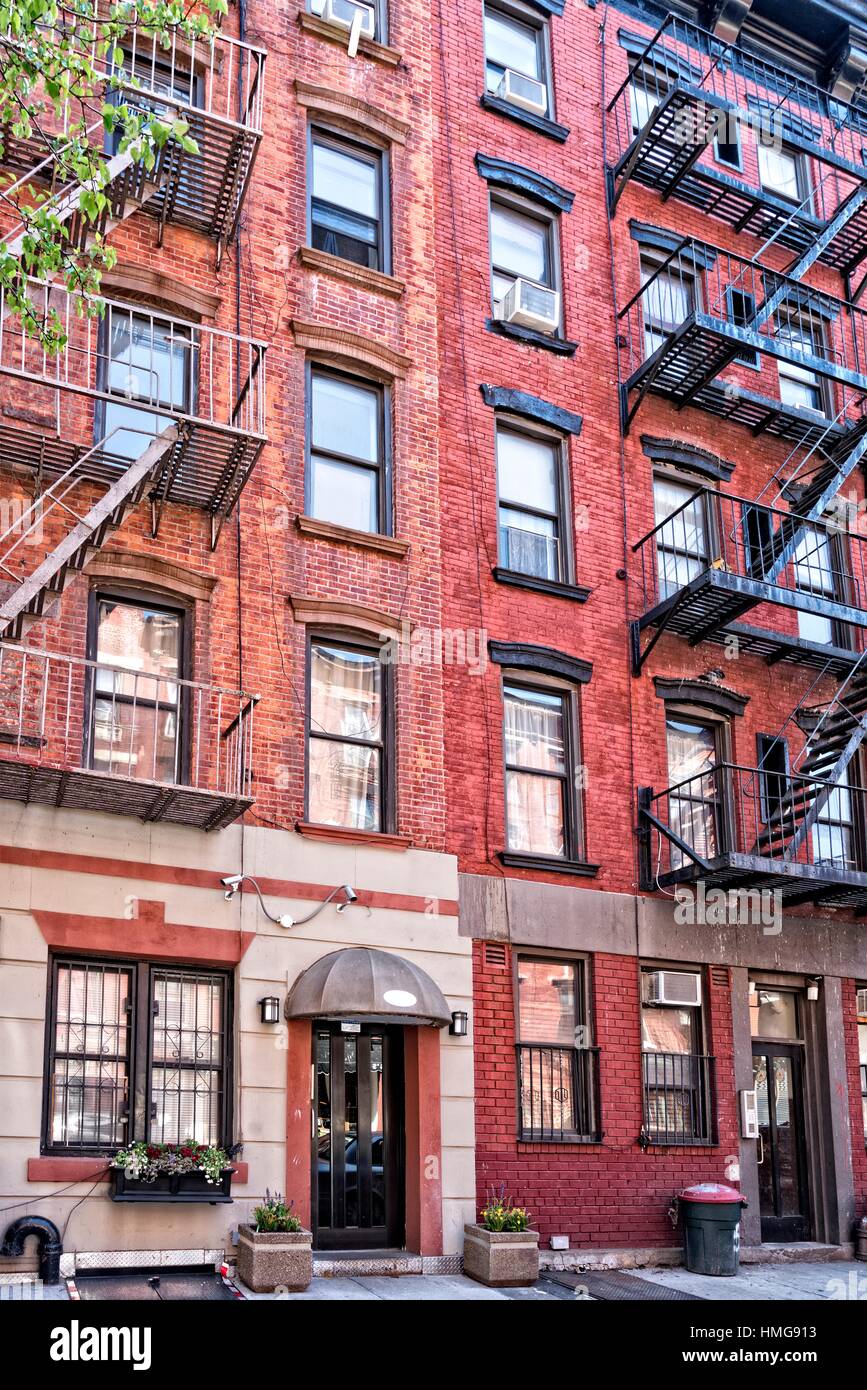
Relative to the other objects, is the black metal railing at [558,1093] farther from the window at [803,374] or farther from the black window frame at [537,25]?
the black window frame at [537,25]

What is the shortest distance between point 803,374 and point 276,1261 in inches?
615

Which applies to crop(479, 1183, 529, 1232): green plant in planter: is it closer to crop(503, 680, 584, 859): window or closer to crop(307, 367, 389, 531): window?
crop(503, 680, 584, 859): window

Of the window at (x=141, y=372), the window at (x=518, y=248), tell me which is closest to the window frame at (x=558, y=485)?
the window at (x=518, y=248)

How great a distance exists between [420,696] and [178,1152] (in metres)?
5.53

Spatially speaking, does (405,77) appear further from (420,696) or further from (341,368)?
(420,696)

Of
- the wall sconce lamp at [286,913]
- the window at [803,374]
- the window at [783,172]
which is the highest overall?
the window at [783,172]

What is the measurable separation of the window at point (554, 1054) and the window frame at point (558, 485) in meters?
4.79

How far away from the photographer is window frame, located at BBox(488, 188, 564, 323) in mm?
18453

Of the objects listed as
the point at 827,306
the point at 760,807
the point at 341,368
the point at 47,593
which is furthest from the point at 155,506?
the point at 827,306

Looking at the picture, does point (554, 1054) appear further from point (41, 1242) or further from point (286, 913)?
point (41, 1242)

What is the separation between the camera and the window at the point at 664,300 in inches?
780

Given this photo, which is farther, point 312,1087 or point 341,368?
point 341,368

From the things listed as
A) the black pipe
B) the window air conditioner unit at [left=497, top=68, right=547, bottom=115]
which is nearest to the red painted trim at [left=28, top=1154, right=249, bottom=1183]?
the black pipe

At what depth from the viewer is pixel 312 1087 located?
46.1ft
